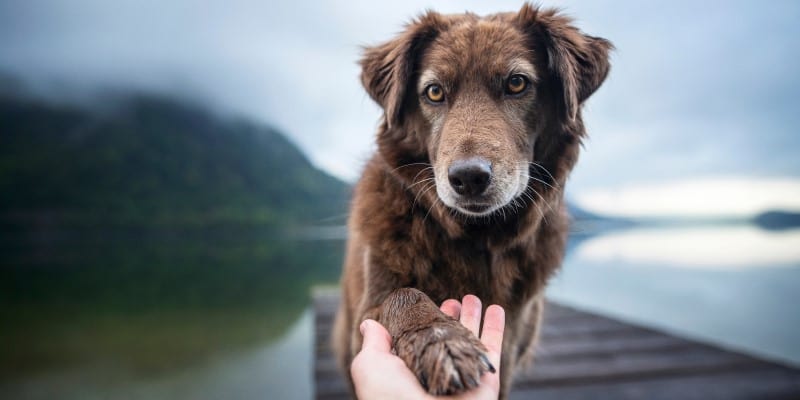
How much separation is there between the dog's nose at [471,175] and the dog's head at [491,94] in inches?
2.5

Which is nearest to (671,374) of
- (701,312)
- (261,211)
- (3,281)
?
(701,312)

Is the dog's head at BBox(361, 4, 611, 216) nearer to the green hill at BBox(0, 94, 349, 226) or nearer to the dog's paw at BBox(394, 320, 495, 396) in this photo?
the dog's paw at BBox(394, 320, 495, 396)

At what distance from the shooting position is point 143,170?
86.9 meters

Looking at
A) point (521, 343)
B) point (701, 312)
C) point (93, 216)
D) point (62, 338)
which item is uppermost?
point (521, 343)

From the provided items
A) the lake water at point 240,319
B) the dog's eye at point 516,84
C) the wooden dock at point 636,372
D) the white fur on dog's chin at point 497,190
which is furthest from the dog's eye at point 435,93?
the wooden dock at point 636,372

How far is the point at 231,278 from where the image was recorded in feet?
60.4

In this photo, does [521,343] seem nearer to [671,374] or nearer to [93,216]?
[671,374]

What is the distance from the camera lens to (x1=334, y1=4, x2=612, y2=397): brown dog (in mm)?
2078

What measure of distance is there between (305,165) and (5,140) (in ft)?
232

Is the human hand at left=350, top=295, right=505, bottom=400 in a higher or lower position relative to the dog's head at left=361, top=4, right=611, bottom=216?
lower

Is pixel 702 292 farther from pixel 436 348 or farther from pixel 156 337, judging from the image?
pixel 156 337

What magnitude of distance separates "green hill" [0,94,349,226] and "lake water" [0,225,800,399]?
1765 inches

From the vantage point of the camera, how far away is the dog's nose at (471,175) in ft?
5.77

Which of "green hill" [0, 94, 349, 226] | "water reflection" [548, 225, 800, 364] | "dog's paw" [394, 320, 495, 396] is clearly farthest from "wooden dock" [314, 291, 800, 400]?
"green hill" [0, 94, 349, 226]
